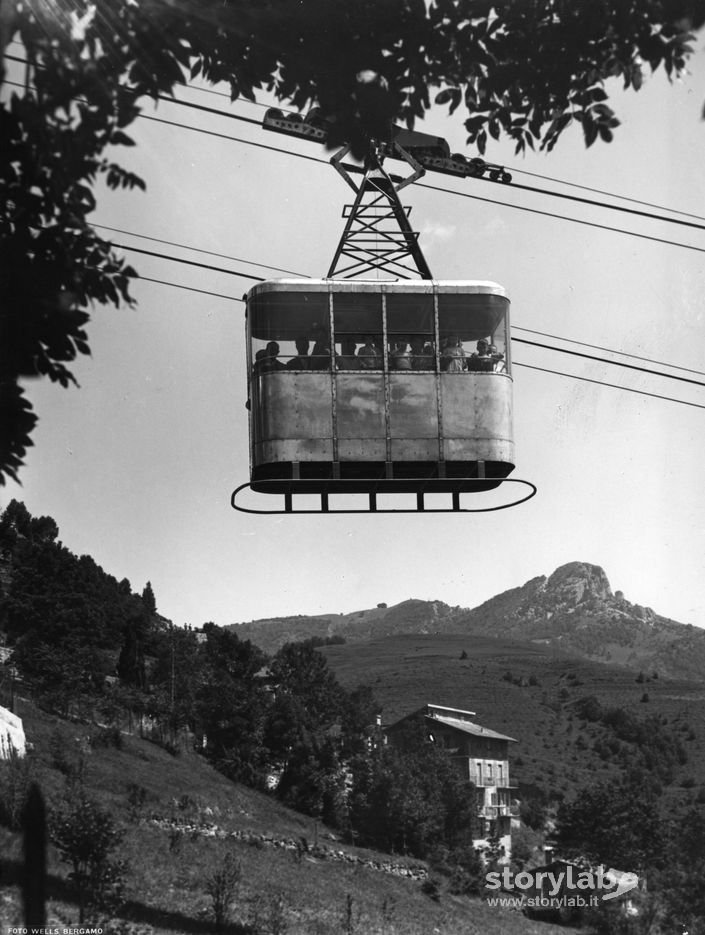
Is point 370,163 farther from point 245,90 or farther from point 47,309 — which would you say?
point 47,309

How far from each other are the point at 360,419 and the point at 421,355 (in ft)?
3.82

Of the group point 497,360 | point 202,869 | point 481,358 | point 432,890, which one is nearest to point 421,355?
point 481,358

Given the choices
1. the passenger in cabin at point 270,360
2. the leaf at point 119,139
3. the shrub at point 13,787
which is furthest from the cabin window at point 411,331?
the shrub at point 13,787

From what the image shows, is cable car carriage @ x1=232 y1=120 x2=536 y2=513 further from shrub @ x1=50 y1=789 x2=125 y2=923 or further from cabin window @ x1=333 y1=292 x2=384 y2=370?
shrub @ x1=50 y1=789 x2=125 y2=923

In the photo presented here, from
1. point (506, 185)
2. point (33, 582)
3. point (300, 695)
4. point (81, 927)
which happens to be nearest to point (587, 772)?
point (300, 695)

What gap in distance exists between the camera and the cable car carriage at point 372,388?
1370 centimetres

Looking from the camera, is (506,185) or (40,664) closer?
(506,185)

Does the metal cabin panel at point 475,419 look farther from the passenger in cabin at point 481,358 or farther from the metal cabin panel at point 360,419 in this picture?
the metal cabin panel at point 360,419

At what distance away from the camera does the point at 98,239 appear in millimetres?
8656

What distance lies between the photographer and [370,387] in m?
13.9

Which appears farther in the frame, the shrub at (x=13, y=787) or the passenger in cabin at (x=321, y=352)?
the shrub at (x=13, y=787)

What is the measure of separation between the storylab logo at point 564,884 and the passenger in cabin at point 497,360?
54004 mm

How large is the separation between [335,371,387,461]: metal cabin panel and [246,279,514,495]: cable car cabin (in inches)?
0.5

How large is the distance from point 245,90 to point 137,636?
8183 cm
